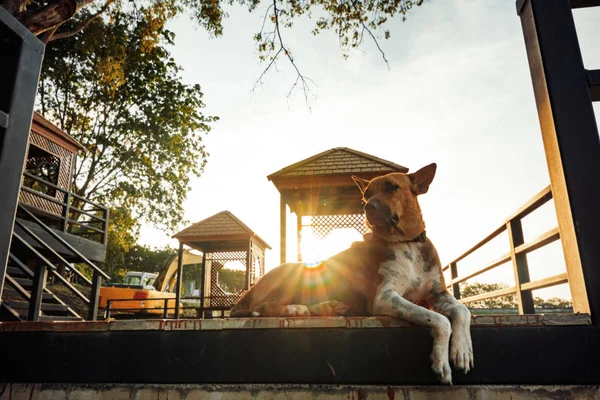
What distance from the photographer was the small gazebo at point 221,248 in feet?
48.1

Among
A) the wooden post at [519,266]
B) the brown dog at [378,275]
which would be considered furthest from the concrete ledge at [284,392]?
the wooden post at [519,266]

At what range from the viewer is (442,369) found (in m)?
2.01

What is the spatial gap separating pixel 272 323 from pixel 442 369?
950mm

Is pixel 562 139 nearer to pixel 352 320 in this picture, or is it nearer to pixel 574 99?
pixel 574 99

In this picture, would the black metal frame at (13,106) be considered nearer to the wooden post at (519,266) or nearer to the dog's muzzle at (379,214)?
the dog's muzzle at (379,214)

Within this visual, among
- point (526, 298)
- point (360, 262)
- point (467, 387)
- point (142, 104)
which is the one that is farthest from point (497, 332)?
point (142, 104)

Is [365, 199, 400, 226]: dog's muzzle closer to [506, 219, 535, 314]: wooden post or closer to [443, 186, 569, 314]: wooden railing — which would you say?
[443, 186, 569, 314]: wooden railing

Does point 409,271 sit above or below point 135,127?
below

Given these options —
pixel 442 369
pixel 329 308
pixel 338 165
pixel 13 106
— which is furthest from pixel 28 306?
pixel 442 369

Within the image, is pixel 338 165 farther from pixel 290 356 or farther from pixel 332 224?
pixel 290 356

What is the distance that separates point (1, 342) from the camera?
2363 millimetres

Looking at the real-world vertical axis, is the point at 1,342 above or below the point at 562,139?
below

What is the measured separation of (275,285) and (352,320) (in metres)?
1.27

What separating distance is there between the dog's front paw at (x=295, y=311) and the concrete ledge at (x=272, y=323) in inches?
25.5
